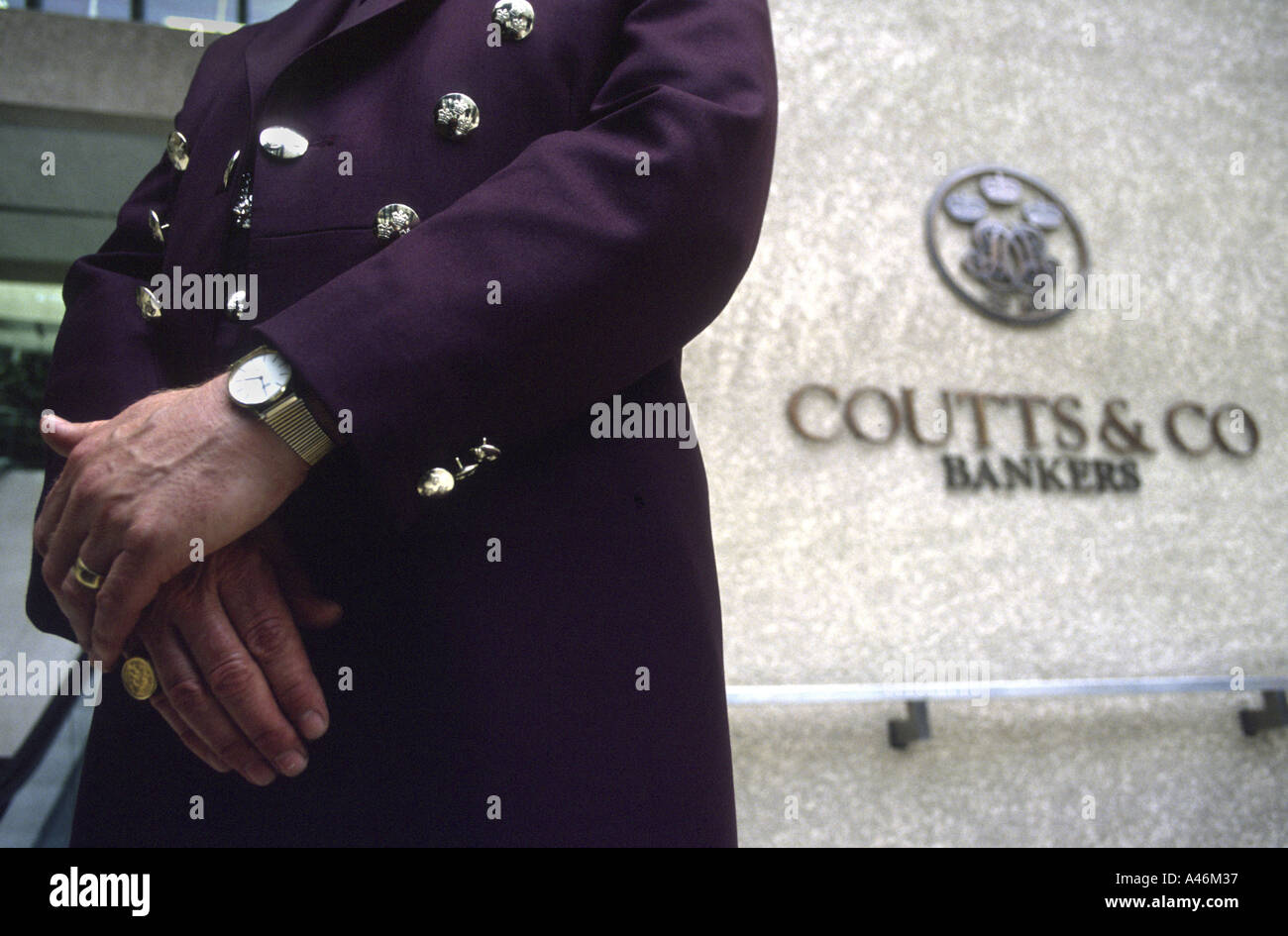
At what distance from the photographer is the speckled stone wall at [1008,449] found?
2895 mm

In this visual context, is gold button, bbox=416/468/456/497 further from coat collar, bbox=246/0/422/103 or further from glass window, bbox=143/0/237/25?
glass window, bbox=143/0/237/25

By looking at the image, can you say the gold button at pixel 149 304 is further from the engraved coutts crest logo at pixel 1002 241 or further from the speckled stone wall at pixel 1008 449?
the engraved coutts crest logo at pixel 1002 241

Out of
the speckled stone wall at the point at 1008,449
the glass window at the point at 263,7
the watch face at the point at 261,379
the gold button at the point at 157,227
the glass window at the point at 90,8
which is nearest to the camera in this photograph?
the watch face at the point at 261,379

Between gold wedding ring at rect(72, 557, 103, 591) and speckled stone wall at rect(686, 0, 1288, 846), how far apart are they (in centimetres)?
227

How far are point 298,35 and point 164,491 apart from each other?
519 mm

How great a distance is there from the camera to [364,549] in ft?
2.46

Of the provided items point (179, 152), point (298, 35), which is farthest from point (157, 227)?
point (298, 35)

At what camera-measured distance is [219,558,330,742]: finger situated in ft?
2.33

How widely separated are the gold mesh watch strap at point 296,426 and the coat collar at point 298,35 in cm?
38

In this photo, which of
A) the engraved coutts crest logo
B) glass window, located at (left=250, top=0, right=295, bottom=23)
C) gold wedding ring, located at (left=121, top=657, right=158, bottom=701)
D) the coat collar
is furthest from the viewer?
glass window, located at (left=250, top=0, right=295, bottom=23)

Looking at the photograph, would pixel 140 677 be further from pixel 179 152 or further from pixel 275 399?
pixel 179 152

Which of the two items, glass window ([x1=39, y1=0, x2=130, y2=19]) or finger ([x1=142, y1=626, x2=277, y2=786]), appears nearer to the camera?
finger ([x1=142, y1=626, x2=277, y2=786])

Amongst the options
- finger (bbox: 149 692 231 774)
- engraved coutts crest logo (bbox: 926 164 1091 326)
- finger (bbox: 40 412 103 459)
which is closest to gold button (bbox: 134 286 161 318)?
finger (bbox: 40 412 103 459)

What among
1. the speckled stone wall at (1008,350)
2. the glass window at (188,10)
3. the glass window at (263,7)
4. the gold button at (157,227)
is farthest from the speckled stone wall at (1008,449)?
the glass window at (188,10)
